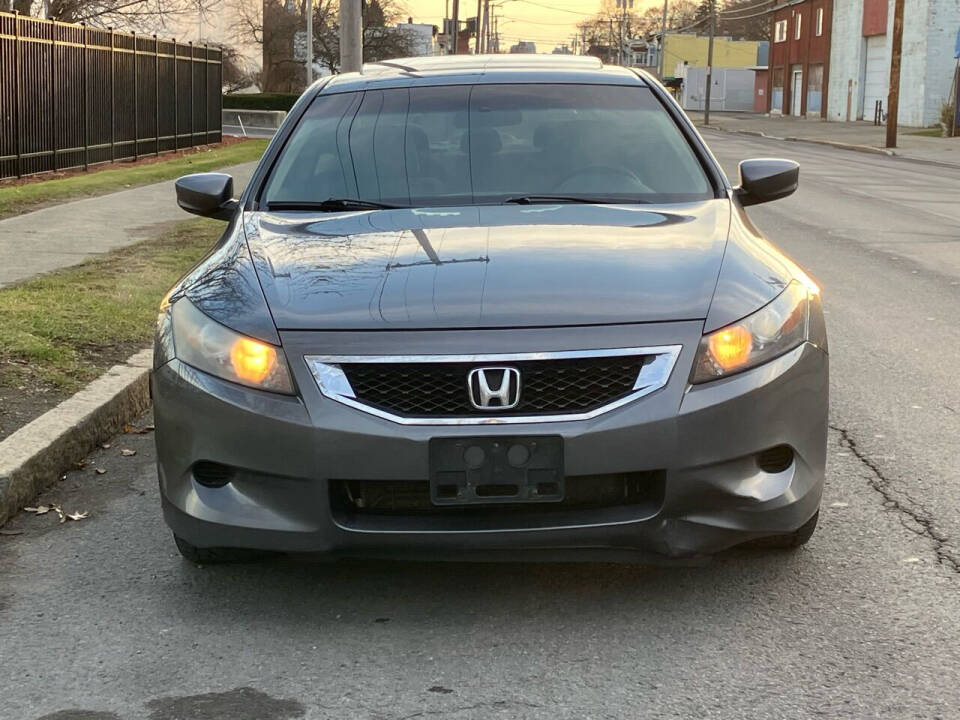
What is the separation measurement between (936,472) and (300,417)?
275cm

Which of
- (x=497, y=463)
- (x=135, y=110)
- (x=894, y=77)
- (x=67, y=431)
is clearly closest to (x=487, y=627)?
(x=497, y=463)

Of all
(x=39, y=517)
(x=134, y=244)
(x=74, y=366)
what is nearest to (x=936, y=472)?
(x=39, y=517)

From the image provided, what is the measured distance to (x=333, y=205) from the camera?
461cm

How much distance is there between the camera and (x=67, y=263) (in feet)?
32.4

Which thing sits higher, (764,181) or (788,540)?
(764,181)

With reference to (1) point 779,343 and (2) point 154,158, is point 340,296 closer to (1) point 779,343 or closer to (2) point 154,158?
(1) point 779,343

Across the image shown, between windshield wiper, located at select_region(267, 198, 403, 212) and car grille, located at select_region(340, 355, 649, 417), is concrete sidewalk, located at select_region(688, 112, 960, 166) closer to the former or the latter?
windshield wiper, located at select_region(267, 198, 403, 212)

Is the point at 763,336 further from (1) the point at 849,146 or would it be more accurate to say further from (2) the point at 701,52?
(2) the point at 701,52

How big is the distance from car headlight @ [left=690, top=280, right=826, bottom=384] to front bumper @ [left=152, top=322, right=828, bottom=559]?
0.04m

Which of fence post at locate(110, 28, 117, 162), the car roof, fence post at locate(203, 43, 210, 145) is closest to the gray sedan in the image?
the car roof

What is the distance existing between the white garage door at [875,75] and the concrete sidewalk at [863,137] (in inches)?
64.7

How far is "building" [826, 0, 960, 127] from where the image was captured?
51.1 m

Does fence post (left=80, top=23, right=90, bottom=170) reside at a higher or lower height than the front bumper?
higher

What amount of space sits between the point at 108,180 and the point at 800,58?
61.3 meters
